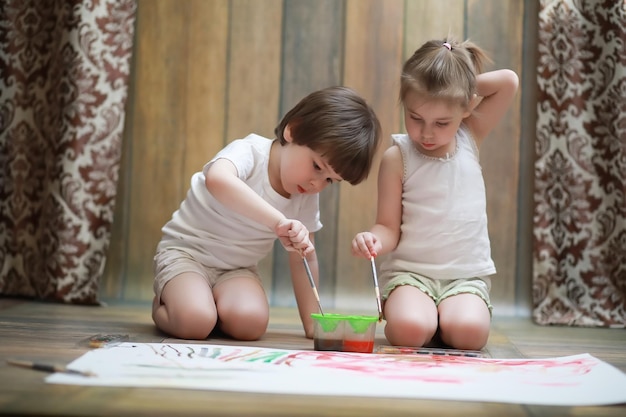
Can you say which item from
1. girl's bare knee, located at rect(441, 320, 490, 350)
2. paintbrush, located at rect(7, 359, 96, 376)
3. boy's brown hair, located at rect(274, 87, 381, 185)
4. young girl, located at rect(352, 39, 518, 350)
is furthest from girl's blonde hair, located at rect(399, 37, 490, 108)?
paintbrush, located at rect(7, 359, 96, 376)

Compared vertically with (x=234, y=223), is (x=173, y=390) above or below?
below

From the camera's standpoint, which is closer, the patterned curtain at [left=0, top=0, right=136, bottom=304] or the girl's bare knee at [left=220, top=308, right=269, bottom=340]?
the girl's bare knee at [left=220, top=308, right=269, bottom=340]

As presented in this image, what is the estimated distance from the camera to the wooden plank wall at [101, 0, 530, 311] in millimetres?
2400

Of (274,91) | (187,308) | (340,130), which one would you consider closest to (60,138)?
(274,91)

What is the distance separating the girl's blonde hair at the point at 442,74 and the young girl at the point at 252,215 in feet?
0.40

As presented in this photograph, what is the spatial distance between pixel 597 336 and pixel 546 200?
0.47m

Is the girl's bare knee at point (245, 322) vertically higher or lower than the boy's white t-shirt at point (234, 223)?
lower

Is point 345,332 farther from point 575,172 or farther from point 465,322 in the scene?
point 575,172

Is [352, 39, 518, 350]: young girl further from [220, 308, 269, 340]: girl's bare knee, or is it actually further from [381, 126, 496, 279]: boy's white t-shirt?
[220, 308, 269, 340]: girl's bare knee

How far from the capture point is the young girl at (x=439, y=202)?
168 centimetres

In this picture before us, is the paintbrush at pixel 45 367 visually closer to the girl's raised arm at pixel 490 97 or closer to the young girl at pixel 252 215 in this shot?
the young girl at pixel 252 215

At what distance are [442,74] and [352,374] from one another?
761 millimetres

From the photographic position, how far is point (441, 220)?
71.1 inches

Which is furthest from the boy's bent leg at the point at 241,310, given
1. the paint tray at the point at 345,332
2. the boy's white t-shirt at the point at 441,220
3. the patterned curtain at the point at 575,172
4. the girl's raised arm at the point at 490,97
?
the patterned curtain at the point at 575,172
